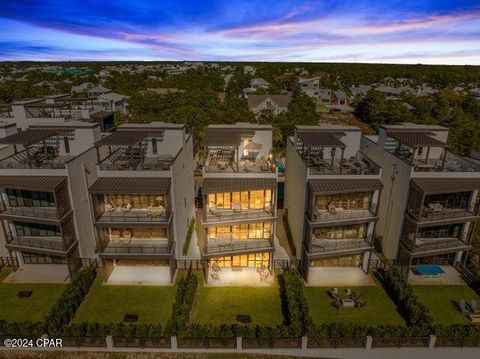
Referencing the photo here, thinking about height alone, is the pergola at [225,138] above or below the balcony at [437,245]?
above

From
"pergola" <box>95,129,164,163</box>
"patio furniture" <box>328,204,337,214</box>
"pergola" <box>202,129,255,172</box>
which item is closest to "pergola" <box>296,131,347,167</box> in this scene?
"patio furniture" <box>328,204,337,214</box>

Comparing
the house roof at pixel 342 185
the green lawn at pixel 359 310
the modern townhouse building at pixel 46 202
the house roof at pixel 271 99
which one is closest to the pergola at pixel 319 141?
the house roof at pixel 342 185

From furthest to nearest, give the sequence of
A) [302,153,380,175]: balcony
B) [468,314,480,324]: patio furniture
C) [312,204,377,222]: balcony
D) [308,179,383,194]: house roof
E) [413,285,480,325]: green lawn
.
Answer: [302,153,380,175]: balcony < [312,204,377,222]: balcony < [308,179,383,194]: house roof < [413,285,480,325]: green lawn < [468,314,480,324]: patio furniture

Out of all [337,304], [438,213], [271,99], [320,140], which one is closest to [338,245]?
[337,304]

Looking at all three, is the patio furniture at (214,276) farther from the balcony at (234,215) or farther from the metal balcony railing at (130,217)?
the metal balcony railing at (130,217)

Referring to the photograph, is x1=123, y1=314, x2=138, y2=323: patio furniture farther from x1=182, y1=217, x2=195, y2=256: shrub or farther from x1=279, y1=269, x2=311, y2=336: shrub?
x1=279, y1=269, x2=311, y2=336: shrub

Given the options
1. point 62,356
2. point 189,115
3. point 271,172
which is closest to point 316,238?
point 271,172
